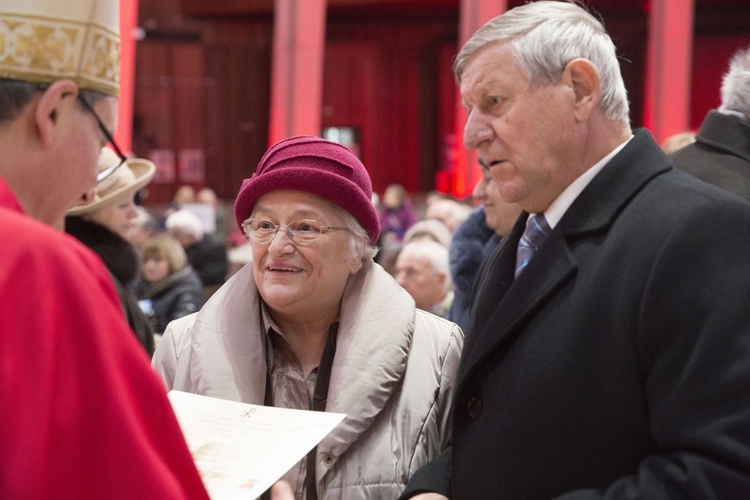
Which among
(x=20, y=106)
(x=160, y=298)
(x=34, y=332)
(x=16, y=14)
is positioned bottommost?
(x=160, y=298)

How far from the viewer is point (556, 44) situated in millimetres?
1477

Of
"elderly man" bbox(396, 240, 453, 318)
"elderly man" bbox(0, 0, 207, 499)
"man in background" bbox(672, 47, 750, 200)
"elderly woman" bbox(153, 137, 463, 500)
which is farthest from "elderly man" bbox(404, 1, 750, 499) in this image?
"elderly man" bbox(396, 240, 453, 318)

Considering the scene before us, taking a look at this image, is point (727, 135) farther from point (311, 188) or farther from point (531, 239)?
point (311, 188)

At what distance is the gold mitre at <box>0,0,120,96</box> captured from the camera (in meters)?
1.13

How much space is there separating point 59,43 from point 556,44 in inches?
32.0

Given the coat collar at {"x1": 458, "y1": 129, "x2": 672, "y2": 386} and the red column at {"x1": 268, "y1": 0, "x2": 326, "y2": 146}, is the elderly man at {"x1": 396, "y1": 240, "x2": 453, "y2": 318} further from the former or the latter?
the red column at {"x1": 268, "y1": 0, "x2": 326, "y2": 146}

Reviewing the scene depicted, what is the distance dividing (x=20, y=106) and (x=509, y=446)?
0.90 metres

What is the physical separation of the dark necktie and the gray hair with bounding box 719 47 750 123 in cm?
102

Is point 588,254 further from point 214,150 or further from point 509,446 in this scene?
point 214,150

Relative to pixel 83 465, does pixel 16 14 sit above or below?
above

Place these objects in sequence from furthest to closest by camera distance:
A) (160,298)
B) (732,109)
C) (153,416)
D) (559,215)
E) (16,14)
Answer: (160,298) → (732,109) → (559,215) → (16,14) → (153,416)

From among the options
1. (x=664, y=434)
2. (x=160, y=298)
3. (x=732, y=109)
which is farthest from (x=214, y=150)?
(x=664, y=434)

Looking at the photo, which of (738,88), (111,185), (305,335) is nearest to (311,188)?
(305,335)

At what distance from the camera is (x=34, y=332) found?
0.82 metres
